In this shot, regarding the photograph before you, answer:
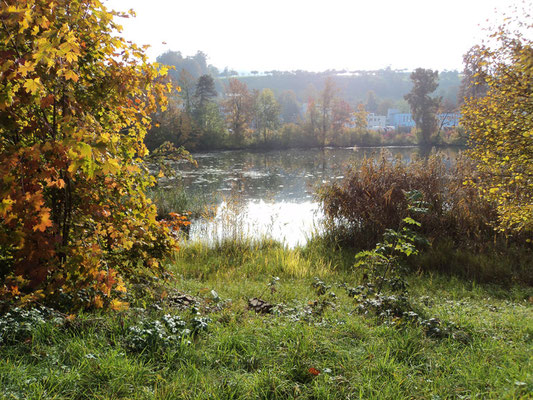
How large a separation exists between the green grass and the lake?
14.9ft

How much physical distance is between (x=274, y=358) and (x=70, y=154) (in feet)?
5.98

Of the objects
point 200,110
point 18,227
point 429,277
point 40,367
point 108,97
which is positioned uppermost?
point 200,110

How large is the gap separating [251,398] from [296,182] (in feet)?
51.3

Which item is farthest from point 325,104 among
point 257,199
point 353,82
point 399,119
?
point 353,82

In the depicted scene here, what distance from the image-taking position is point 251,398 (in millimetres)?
2168

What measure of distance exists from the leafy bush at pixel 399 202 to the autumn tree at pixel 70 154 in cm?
500

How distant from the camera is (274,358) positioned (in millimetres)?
2545

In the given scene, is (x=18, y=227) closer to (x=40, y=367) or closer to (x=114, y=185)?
(x=114, y=185)

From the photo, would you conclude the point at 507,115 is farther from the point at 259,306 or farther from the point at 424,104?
the point at 424,104

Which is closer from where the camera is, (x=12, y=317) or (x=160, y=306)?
(x=12, y=317)

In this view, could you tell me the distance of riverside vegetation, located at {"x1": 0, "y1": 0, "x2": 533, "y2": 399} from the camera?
2.17m

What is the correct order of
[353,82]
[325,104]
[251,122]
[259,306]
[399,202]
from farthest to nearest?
[353,82], [251,122], [325,104], [399,202], [259,306]

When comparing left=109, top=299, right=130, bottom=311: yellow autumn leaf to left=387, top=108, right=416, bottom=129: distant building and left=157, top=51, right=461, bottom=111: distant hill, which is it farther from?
left=157, top=51, right=461, bottom=111: distant hill

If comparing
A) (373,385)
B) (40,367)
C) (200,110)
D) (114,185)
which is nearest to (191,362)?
(40,367)
